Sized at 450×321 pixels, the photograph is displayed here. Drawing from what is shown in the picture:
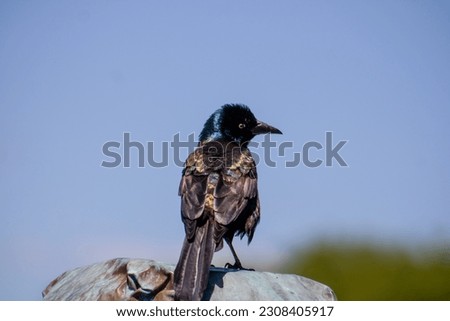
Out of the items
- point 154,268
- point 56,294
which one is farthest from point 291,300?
point 56,294

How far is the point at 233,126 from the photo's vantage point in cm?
967

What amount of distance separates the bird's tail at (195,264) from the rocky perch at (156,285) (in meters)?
0.11

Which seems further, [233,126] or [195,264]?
[233,126]

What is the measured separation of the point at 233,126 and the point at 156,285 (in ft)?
12.8

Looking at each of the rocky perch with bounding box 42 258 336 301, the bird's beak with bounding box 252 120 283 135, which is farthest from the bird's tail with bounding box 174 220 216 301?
the bird's beak with bounding box 252 120 283 135

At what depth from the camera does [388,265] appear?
12.2 m

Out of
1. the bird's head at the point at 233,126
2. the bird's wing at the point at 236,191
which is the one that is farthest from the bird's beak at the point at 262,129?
the bird's wing at the point at 236,191

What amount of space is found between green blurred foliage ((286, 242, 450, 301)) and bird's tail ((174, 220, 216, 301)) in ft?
14.0

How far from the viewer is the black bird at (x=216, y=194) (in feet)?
21.8

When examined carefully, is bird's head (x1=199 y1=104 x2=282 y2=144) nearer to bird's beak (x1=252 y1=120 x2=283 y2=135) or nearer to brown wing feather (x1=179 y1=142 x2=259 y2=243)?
bird's beak (x1=252 y1=120 x2=283 y2=135)

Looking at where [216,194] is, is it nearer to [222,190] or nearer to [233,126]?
[222,190]

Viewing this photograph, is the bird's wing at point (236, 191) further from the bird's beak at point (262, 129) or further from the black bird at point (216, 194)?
the bird's beak at point (262, 129)

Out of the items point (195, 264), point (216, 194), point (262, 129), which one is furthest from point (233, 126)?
point (195, 264)
